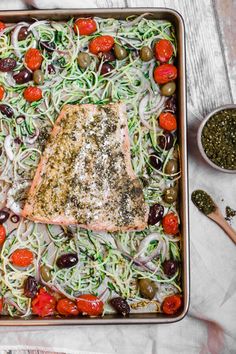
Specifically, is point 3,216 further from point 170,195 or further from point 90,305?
point 170,195

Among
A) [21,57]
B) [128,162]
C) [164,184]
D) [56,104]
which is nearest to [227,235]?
[164,184]

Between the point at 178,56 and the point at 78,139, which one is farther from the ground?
the point at 178,56

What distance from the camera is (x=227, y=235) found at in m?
4.35

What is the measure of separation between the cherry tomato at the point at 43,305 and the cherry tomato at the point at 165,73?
5.69 feet

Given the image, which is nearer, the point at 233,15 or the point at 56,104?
the point at 56,104

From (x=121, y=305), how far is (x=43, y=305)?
55 centimetres

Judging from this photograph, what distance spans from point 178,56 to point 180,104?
1.14ft

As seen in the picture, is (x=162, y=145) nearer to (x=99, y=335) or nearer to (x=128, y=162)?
(x=128, y=162)

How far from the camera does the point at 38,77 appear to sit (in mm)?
4098

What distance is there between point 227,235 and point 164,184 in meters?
0.65

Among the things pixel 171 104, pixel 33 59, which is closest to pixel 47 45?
pixel 33 59

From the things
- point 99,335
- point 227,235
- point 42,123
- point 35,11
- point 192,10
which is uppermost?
point 192,10

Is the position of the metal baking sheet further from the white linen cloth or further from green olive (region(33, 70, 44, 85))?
green olive (region(33, 70, 44, 85))

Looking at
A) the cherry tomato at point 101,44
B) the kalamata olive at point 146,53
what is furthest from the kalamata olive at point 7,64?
the kalamata olive at point 146,53
